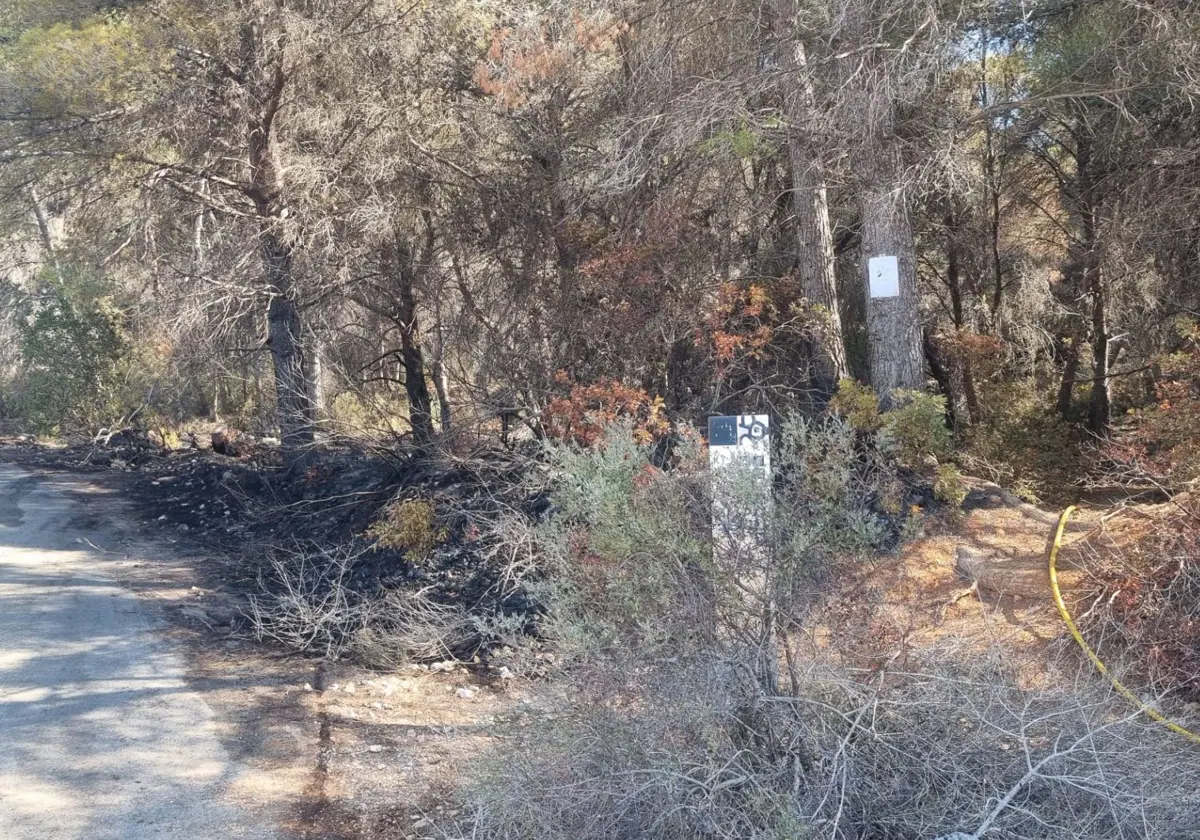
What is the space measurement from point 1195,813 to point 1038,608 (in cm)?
324

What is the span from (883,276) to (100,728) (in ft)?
26.5

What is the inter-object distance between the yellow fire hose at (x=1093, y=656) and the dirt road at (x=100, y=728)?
419cm

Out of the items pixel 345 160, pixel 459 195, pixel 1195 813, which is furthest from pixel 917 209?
pixel 1195 813

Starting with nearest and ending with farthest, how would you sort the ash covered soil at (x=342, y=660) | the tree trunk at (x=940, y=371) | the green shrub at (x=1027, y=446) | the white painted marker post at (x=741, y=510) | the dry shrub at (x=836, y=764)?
the dry shrub at (x=836, y=764) < the white painted marker post at (x=741, y=510) < the ash covered soil at (x=342, y=660) < the green shrub at (x=1027, y=446) < the tree trunk at (x=940, y=371)

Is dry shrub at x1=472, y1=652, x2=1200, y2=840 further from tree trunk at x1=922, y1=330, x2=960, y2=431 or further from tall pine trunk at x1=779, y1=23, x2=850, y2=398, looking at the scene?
tree trunk at x1=922, y1=330, x2=960, y2=431

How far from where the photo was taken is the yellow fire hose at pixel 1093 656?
16.1ft

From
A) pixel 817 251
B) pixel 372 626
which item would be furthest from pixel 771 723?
pixel 817 251

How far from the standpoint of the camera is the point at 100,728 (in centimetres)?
656

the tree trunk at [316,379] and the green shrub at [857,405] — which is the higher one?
the tree trunk at [316,379]

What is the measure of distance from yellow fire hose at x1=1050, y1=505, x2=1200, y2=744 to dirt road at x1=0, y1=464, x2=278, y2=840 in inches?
165

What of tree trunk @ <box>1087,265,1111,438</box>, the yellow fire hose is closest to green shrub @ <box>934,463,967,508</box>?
the yellow fire hose

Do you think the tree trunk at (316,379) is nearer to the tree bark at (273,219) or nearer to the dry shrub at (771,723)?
the tree bark at (273,219)

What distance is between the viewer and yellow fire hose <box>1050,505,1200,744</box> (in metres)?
4.91

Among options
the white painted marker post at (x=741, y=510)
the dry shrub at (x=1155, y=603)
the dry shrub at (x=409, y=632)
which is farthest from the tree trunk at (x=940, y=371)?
the white painted marker post at (x=741, y=510)
